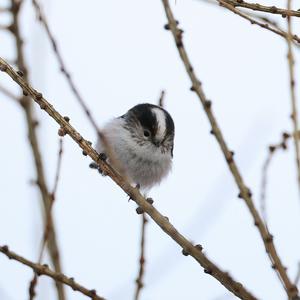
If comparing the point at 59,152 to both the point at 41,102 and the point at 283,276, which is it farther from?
the point at 283,276

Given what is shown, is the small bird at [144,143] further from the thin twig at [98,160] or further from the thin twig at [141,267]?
the thin twig at [98,160]

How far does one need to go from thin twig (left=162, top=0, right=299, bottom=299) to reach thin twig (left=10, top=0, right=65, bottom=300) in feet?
3.73

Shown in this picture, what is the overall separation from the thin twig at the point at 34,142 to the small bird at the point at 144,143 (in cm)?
183

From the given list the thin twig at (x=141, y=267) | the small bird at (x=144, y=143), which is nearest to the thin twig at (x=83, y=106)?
the thin twig at (x=141, y=267)

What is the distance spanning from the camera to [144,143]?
581 cm

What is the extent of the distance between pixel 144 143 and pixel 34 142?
2428 millimetres

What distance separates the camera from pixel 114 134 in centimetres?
580

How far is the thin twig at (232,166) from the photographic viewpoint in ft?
5.71

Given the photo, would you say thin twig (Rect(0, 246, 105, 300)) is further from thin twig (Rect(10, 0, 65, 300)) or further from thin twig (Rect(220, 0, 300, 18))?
thin twig (Rect(220, 0, 300, 18))

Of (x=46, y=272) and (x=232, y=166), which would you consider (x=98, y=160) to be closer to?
(x=46, y=272)

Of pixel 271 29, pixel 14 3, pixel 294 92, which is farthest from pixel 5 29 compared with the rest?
pixel 294 92

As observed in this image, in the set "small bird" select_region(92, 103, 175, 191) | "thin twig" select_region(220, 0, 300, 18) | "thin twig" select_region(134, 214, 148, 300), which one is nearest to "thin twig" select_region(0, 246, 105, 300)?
"thin twig" select_region(134, 214, 148, 300)

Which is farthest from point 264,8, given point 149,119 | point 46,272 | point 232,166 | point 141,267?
point 149,119

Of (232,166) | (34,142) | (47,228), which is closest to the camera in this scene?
(232,166)
